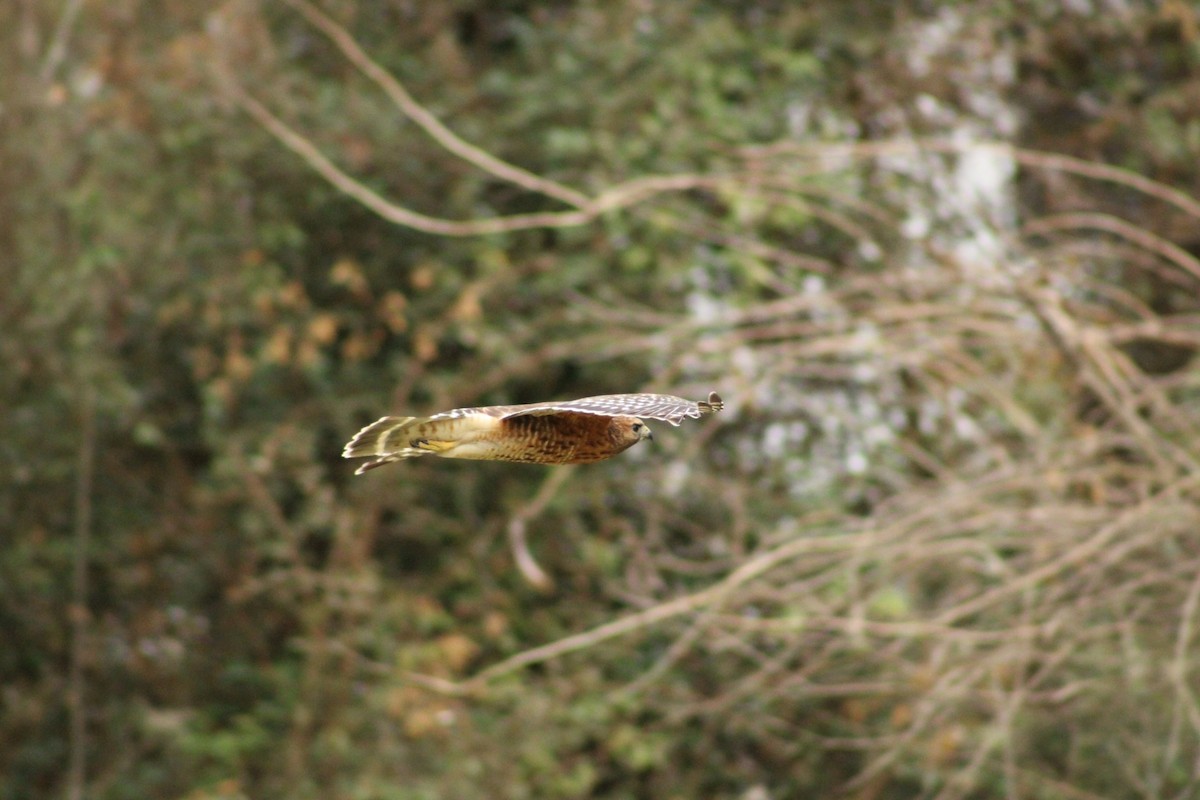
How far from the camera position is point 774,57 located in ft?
24.6

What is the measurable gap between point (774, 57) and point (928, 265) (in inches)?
54.0

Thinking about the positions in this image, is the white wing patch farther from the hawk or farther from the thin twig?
the thin twig

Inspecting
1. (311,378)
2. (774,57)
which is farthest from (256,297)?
(774,57)

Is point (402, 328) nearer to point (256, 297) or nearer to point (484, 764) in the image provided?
point (256, 297)

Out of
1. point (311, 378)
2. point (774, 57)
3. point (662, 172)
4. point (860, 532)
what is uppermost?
point (774, 57)

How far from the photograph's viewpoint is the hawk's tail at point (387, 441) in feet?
6.89

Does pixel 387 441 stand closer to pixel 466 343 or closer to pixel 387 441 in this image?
pixel 387 441

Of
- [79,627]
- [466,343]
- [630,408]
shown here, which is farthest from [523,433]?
[79,627]

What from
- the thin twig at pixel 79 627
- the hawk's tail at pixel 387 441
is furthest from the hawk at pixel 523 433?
the thin twig at pixel 79 627

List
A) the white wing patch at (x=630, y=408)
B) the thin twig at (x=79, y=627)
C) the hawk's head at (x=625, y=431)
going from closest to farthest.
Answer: the white wing patch at (x=630, y=408)
the hawk's head at (x=625, y=431)
the thin twig at (x=79, y=627)

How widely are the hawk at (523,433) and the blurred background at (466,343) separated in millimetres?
4052

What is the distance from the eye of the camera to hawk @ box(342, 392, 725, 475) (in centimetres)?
202

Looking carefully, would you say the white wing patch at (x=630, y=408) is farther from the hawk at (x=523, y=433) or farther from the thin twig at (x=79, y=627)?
the thin twig at (x=79, y=627)

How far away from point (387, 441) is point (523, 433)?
0.18m
